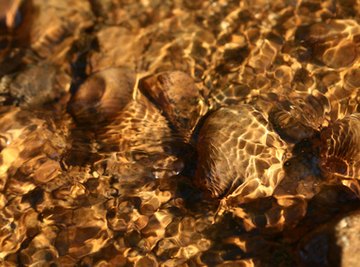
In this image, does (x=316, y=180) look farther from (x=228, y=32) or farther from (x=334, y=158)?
(x=228, y=32)

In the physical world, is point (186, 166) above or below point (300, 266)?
above

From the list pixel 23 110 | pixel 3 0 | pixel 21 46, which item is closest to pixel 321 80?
pixel 23 110

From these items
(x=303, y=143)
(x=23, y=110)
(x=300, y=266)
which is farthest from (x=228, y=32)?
(x=300, y=266)

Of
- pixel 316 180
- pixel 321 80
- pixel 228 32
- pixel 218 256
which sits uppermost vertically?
pixel 228 32

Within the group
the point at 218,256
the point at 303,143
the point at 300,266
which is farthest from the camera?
the point at 303,143

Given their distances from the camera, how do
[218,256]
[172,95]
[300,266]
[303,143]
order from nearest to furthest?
[300,266]
[218,256]
[303,143]
[172,95]

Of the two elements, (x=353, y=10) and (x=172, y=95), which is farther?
(x=353, y=10)
